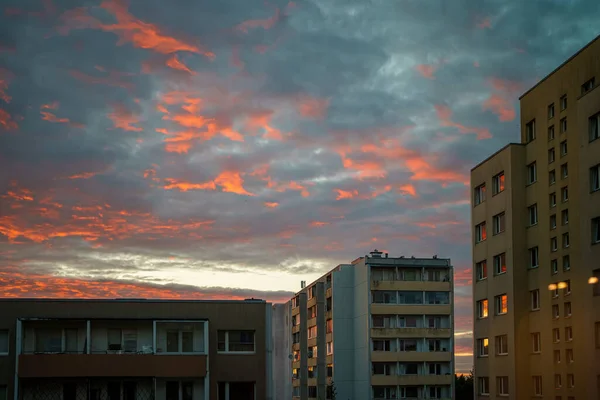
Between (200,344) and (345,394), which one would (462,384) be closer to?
(345,394)

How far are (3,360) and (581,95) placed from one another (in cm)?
4021

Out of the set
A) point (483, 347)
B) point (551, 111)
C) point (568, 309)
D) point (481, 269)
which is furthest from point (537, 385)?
point (551, 111)

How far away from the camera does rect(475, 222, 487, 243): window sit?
222 feet

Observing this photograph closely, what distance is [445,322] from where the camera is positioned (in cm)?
10919

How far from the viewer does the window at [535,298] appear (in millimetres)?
60562

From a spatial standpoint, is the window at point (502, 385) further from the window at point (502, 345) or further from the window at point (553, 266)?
the window at point (553, 266)

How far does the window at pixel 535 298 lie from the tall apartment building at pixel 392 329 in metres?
47.2

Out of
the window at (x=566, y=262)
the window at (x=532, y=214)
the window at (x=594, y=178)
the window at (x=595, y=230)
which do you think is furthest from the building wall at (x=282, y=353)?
the window at (x=594, y=178)

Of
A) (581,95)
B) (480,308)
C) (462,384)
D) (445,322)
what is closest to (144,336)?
(480,308)

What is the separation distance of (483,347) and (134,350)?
27.6 m

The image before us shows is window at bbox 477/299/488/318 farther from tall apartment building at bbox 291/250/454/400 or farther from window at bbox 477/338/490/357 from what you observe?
tall apartment building at bbox 291/250/454/400

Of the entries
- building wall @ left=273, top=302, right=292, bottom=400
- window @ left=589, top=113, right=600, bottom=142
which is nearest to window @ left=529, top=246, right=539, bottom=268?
window @ left=589, top=113, right=600, bottom=142

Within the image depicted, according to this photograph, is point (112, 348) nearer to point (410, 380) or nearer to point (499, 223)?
point (499, 223)

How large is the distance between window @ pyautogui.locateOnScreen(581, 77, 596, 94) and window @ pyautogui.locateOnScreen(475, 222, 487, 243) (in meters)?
15.9
